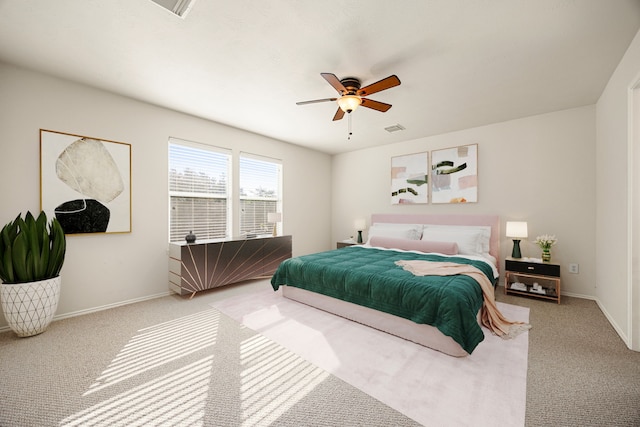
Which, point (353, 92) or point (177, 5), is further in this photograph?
point (353, 92)

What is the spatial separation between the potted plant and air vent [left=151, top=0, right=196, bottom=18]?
7.63 ft

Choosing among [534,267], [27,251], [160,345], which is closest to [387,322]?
[160,345]

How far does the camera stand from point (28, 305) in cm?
246

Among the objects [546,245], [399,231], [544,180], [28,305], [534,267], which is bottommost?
[28,305]

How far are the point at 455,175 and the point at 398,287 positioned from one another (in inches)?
121

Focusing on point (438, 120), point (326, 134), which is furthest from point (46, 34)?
point (438, 120)

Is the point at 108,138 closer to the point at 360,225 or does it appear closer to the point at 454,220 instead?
the point at 360,225

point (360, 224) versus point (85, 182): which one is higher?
point (85, 182)

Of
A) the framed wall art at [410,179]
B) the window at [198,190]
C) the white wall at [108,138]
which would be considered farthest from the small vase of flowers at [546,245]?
the white wall at [108,138]

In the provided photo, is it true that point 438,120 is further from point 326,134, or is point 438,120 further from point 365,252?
point 365,252

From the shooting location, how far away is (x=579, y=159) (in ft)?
12.1

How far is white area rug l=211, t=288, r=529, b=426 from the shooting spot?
1.60 meters

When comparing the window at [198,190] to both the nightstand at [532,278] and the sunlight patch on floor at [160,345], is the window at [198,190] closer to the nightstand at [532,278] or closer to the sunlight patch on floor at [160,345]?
the sunlight patch on floor at [160,345]

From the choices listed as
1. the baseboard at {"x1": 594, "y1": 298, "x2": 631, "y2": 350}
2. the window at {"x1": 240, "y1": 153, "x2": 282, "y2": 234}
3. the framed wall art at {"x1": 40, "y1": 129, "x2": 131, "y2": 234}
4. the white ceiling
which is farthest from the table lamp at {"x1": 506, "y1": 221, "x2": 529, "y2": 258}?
the framed wall art at {"x1": 40, "y1": 129, "x2": 131, "y2": 234}
